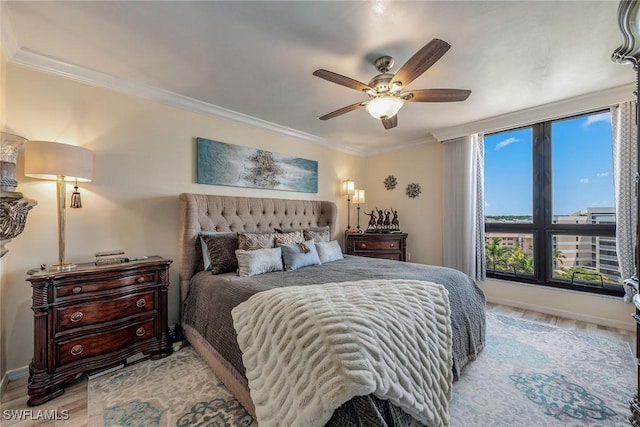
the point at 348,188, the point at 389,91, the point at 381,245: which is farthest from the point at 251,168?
the point at 381,245

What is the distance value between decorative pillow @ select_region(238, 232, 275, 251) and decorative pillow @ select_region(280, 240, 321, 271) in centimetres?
17

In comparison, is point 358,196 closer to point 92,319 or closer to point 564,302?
point 564,302

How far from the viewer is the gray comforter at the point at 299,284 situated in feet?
5.70

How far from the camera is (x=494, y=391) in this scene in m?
1.76

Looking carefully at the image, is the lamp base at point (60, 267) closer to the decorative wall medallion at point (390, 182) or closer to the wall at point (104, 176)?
the wall at point (104, 176)

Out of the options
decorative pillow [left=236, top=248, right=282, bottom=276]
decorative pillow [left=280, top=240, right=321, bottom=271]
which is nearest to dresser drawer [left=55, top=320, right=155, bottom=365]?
decorative pillow [left=236, top=248, right=282, bottom=276]

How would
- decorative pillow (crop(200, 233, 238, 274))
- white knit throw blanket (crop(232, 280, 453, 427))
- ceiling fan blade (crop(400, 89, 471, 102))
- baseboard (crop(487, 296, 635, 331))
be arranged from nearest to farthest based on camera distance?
1. white knit throw blanket (crop(232, 280, 453, 427))
2. ceiling fan blade (crop(400, 89, 471, 102))
3. decorative pillow (crop(200, 233, 238, 274))
4. baseboard (crop(487, 296, 635, 331))

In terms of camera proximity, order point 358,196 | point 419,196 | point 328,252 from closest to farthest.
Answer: point 328,252
point 419,196
point 358,196

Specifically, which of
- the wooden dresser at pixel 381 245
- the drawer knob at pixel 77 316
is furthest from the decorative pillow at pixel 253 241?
the wooden dresser at pixel 381 245

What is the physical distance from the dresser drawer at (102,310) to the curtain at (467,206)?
12.6ft

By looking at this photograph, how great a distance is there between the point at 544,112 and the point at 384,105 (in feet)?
8.00

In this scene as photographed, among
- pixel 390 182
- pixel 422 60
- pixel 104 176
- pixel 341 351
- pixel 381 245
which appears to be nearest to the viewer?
pixel 341 351

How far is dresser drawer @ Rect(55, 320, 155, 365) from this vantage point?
1.78 meters

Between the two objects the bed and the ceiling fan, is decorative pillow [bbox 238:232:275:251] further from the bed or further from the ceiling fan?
the ceiling fan
